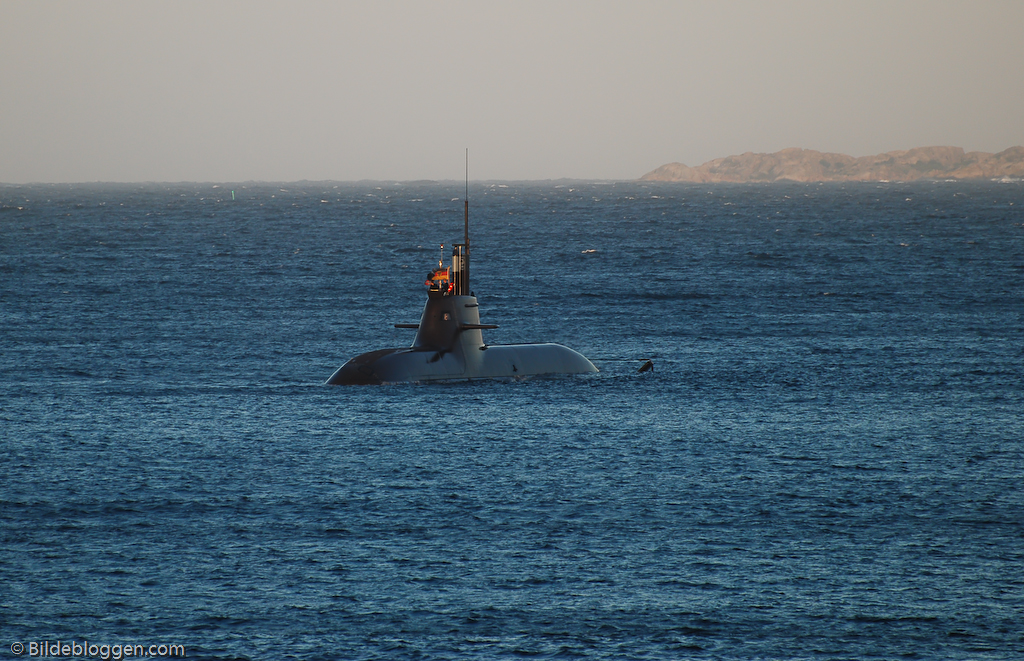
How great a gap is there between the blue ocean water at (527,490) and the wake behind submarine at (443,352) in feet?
3.40

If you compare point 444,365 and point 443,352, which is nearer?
point 444,365

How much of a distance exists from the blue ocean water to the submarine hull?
0.86 m

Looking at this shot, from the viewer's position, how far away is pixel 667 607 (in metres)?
25.0

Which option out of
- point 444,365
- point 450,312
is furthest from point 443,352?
point 450,312

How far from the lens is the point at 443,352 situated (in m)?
49.4

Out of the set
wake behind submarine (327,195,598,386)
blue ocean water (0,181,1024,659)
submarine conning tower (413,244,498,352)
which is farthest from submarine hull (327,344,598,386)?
blue ocean water (0,181,1024,659)

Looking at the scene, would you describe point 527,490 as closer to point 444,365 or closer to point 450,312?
point 444,365

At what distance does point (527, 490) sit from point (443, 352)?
16.2m

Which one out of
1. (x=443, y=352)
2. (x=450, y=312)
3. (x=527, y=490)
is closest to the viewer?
(x=527, y=490)

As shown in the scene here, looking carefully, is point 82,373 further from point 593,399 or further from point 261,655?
point 261,655

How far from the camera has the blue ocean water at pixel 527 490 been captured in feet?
79.2

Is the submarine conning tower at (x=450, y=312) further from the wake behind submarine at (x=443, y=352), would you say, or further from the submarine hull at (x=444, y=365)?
the submarine hull at (x=444, y=365)

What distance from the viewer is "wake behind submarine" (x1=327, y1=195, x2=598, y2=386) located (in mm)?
48688

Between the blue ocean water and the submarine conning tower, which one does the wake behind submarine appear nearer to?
the submarine conning tower
